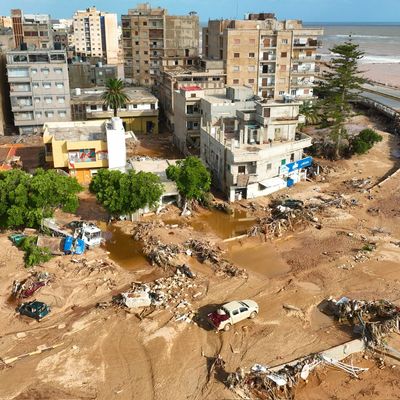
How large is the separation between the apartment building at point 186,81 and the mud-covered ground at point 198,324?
1192 inches

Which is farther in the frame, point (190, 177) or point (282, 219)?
point (190, 177)

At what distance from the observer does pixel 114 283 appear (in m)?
31.2

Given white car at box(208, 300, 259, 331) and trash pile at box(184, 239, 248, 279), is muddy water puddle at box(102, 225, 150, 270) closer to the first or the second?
trash pile at box(184, 239, 248, 279)

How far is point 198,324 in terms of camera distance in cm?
2691

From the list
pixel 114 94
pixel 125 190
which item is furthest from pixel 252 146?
pixel 114 94

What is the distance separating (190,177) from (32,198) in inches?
525

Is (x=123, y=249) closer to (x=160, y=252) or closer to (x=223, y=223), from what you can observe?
(x=160, y=252)

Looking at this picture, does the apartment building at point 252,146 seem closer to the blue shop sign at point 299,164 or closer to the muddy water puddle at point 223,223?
the blue shop sign at point 299,164

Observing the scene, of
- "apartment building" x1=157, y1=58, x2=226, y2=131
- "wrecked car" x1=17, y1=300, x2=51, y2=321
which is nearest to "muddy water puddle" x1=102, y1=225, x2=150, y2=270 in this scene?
"wrecked car" x1=17, y1=300, x2=51, y2=321

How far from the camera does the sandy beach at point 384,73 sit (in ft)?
396

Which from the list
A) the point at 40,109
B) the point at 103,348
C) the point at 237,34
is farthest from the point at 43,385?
the point at 237,34

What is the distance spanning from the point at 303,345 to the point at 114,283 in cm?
1296

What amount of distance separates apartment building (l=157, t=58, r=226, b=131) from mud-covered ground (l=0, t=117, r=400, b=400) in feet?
99.3

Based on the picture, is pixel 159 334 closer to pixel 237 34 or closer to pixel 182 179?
pixel 182 179
